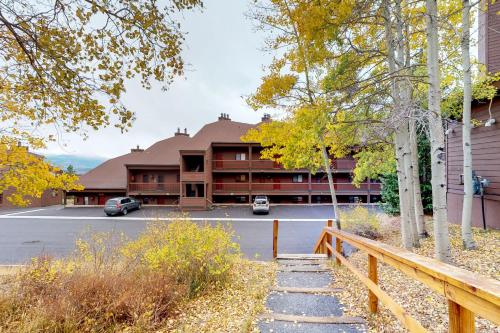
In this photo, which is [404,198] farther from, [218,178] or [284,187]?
[218,178]

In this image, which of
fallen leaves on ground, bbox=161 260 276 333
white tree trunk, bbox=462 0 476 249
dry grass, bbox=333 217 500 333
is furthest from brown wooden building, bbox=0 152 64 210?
white tree trunk, bbox=462 0 476 249

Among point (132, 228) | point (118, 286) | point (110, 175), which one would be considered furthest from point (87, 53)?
point (110, 175)

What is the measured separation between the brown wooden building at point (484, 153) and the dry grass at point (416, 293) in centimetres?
237

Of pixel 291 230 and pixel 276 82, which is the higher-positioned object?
pixel 276 82

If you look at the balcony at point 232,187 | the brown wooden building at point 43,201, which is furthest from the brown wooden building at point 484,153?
the brown wooden building at point 43,201

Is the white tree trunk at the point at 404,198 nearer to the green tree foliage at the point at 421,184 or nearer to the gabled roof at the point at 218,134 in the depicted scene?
the green tree foliage at the point at 421,184

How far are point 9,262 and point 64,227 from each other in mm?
7565

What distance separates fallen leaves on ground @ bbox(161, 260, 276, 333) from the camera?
3498 mm

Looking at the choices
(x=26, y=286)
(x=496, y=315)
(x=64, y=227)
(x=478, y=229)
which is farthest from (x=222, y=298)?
(x=64, y=227)

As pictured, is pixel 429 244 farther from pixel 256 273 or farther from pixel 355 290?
pixel 256 273

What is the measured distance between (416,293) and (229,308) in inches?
121

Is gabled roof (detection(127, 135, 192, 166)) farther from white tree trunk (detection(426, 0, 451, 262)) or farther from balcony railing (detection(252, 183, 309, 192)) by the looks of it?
white tree trunk (detection(426, 0, 451, 262))

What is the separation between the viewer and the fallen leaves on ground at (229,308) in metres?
3.50

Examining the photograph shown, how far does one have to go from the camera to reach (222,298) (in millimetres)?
4707
